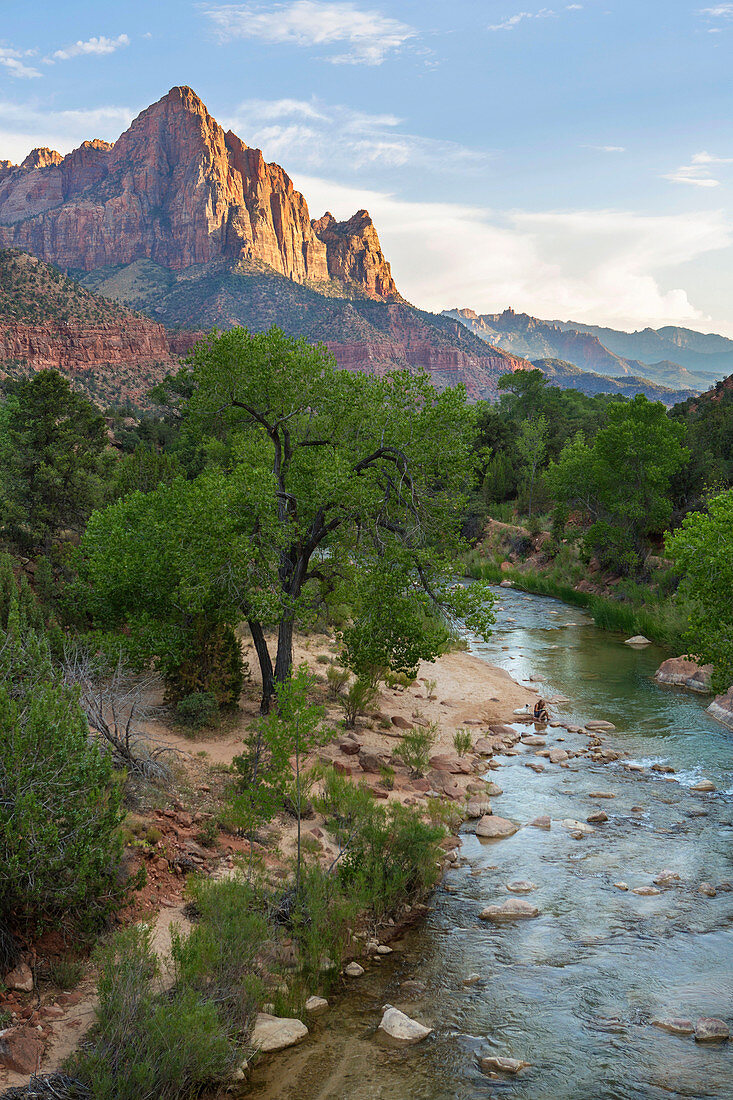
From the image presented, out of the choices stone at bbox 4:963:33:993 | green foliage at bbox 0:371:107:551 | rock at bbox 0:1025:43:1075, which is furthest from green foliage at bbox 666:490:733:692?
green foliage at bbox 0:371:107:551

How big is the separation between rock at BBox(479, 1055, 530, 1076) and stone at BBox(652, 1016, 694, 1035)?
1639mm

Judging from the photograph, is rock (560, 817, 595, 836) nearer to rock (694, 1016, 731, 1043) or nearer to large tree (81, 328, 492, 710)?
large tree (81, 328, 492, 710)

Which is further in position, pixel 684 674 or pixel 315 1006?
pixel 684 674

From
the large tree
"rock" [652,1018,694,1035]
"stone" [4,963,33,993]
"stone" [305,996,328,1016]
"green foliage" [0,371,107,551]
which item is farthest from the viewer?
"green foliage" [0,371,107,551]

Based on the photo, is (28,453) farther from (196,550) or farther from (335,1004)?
(335,1004)

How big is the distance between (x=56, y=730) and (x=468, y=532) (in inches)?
1871

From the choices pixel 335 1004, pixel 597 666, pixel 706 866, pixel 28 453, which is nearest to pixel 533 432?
pixel 597 666

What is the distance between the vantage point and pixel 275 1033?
723 cm

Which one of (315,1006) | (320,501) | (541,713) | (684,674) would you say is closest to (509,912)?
(315,1006)

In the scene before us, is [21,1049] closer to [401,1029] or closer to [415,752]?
[401,1029]

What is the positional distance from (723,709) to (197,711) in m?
13.8

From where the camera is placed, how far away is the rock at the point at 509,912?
9.80 meters

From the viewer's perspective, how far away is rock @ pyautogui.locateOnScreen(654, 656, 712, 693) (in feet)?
71.5

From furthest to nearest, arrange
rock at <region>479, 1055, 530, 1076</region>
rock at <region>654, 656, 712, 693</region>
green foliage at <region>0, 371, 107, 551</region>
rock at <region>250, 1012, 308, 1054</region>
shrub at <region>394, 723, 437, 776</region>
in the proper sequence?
green foliage at <region>0, 371, 107, 551</region>, rock at <region>654, 656, 712, 693</region>, shrub at <region>394, 723, 437, 776</region>, rock at <region>250, 1012, 308, 1054</region>, rock at <region>479, 1055, 530, 1076</region>
